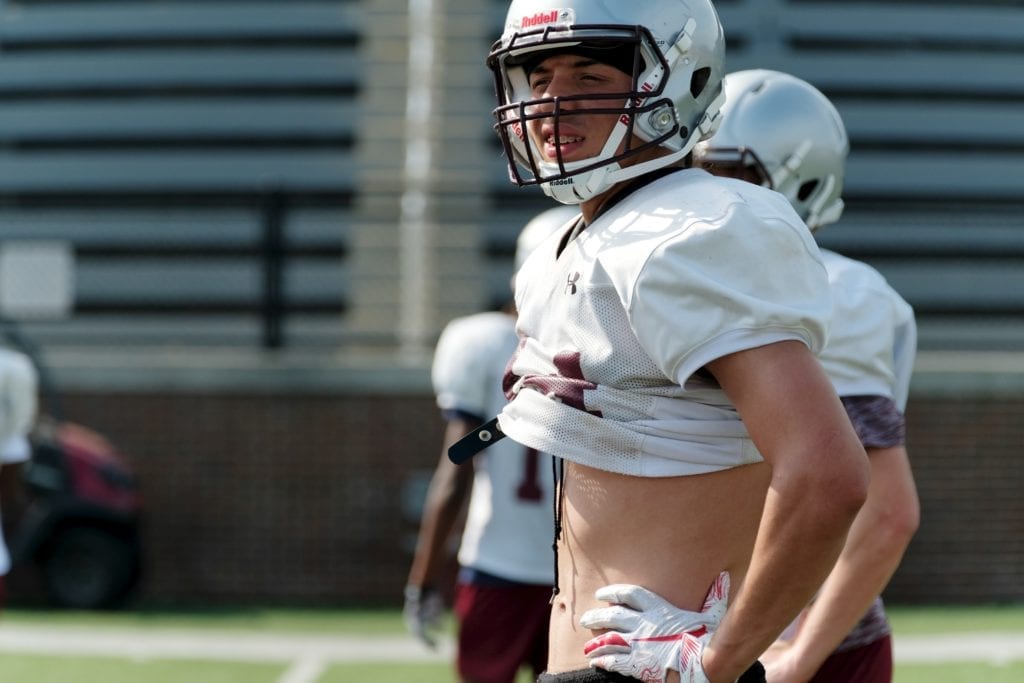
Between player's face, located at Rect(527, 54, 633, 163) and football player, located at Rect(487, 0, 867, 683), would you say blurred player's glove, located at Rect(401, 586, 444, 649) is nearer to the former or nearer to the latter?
football player, located at Rect(487, 0, 867, 683)

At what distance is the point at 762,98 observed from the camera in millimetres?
3258

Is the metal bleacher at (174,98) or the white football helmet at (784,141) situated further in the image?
the metal bleacher at (174,98)

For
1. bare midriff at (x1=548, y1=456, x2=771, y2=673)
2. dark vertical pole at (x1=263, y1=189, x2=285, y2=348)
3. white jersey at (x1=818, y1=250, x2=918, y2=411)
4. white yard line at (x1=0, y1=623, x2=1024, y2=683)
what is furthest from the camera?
dark vertical pole at (x1=263, y1=189, x2=285, y2=348)

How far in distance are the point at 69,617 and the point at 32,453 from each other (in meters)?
1.05

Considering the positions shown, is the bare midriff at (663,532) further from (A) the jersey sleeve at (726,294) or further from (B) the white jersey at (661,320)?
(A) the jersey sleeve at (726,294)

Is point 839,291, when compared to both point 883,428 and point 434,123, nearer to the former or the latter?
point 883,428

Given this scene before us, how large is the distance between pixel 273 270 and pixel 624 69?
9085 millimetres

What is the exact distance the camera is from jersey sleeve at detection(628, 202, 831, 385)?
202 centimetres

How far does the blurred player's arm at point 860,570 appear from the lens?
2826 millimetres

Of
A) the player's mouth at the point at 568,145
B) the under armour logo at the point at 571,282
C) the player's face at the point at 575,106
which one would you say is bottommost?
the under armour logo at the point at 571,282

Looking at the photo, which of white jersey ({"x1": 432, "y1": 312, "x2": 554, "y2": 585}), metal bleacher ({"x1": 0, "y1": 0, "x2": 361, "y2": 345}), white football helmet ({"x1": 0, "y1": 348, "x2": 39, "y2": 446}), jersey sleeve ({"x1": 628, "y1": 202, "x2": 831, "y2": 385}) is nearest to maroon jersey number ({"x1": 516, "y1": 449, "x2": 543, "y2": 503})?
white jersey ({"x1": 432, "y1": 312, "x2": 554, "y2": 585})

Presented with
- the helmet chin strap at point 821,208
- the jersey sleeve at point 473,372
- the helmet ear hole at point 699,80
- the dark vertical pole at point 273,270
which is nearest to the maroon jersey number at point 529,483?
the jersey sleeve at point 473,372

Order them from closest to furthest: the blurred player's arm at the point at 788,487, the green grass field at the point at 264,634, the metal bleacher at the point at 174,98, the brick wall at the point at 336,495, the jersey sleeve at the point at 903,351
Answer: the blurred player's arm at the point at 788,487 → the jersey sleeve at the point at 903,351 → the green grass field at the point at 264,634 → the brick wall at the point at 336,495 → the metal bleacher at the point at 174,98

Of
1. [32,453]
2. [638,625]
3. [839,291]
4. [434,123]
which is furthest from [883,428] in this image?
[434,123]
